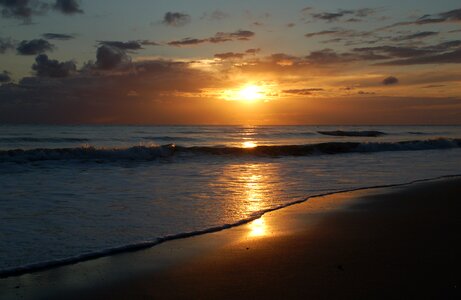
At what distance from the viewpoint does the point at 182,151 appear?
80.8 ft

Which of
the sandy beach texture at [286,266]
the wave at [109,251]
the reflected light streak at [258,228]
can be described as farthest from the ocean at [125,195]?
the sandy beach texture at [286,266]

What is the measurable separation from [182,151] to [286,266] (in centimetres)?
1959

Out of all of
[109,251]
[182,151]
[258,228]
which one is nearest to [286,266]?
[258,228]

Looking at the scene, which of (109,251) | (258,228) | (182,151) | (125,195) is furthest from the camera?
(182,151)

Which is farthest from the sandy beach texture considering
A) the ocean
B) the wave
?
the ocean

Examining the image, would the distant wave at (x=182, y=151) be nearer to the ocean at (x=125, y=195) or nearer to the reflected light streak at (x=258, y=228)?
the ocean at (x=125, y=195)

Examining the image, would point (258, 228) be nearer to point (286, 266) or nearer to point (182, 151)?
point (286, 266)

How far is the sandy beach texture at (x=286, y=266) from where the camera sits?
4500 mm

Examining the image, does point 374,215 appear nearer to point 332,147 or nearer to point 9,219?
point 9,219

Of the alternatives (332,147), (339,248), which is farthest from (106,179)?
(332,147)

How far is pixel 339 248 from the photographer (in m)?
6.12

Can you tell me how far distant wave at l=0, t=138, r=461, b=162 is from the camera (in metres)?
20.1

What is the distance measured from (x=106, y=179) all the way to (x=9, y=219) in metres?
6.16

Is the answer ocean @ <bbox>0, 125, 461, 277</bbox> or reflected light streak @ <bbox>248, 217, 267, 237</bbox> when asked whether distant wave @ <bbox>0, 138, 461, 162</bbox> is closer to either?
ocean @ <bbox>0, 125, 461, 277</bbox>
